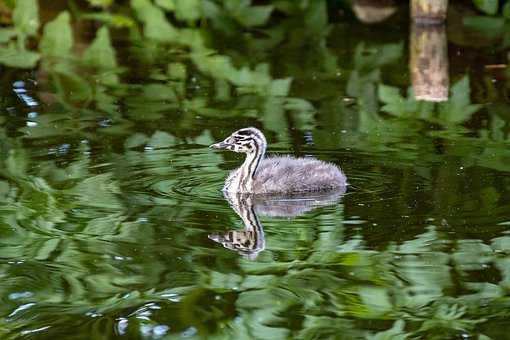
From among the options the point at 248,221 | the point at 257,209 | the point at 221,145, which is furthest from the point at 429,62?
the point at 248,221

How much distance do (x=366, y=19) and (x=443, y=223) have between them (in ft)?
31.0

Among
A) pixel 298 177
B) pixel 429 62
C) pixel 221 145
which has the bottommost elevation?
pixel 429 62

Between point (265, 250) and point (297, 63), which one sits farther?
point (297, 63)

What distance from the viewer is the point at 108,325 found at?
5793 mm

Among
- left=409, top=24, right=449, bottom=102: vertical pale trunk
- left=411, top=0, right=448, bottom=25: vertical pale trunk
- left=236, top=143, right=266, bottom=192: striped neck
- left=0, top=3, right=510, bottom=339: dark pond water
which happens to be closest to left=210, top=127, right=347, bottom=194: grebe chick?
left=236, top=143, right=266, bottom=192: striped neck

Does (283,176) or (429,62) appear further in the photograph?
(429,62)

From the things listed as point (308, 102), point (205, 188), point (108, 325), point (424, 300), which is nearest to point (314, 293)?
point (424, 300)

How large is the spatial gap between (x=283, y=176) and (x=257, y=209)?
0.41m

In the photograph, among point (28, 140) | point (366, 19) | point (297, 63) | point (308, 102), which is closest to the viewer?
point (28, 140)

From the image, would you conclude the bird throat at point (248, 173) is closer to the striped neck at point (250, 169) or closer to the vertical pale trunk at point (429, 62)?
the striped neck at point (250, 169)

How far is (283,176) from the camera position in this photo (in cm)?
823

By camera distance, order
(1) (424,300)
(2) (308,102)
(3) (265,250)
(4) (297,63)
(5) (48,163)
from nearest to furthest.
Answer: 1. (1) (424,300)
2. (3) (265,250)
3. (5) (48,163)
4. (2) (308,102)
5. (4) (297,63)

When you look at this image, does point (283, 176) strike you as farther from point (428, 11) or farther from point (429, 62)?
point (428, 11)

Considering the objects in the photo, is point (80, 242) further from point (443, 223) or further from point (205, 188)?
point (443, 223)
